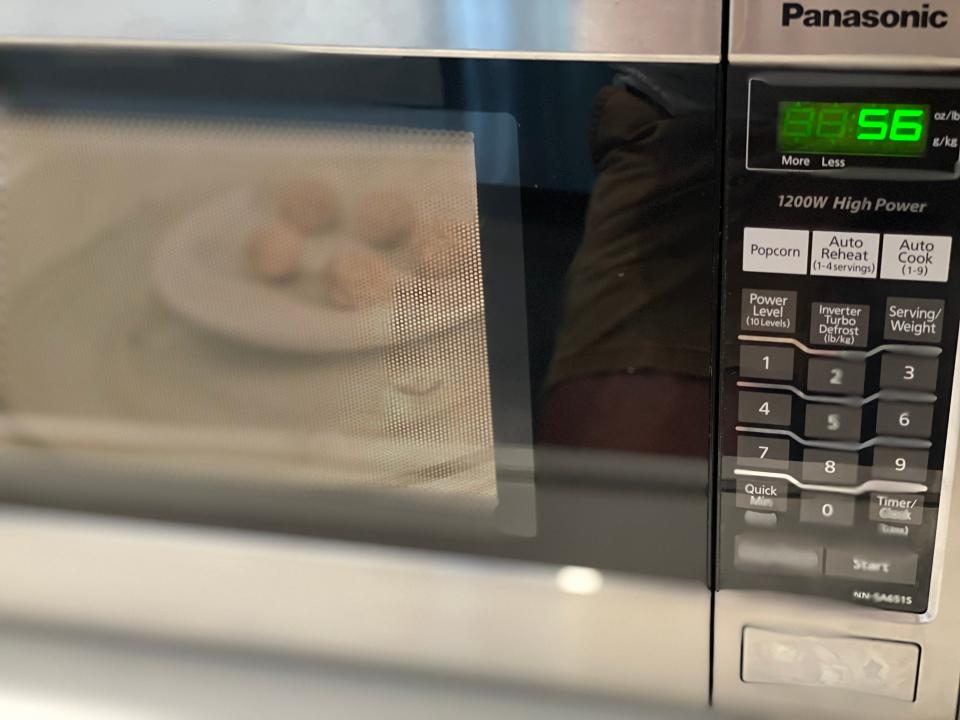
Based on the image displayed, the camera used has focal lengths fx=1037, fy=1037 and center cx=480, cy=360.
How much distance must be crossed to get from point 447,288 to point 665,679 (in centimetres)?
23

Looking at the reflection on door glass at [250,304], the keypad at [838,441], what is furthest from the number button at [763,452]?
the reflection on door glass at [250,304]

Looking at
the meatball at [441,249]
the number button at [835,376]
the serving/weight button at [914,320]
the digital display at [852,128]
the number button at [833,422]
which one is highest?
the digital display at [852,128]

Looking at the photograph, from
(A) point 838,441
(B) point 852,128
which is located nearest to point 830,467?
(A) point 838,441

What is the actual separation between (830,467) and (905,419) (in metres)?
0.04

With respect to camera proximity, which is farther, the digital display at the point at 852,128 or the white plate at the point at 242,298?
the white plate at the point at 242,298

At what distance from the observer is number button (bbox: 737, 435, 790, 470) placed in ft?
1.45

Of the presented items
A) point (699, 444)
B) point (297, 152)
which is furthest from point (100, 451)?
point (699, 444)

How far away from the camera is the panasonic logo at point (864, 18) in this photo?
0.36 metres

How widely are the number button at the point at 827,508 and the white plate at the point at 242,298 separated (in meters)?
0.17

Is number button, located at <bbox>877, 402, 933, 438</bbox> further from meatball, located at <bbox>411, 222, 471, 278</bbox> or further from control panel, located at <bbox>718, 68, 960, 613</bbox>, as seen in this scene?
meatball, located at <bbox>411, 222, 471, 278</bbox>

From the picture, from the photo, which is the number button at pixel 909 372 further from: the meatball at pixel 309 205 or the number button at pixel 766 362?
the meatball at pixel 309 205

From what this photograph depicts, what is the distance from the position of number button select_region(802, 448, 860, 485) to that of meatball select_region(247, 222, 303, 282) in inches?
9.5

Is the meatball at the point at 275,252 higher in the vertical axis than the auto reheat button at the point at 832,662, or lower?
higher

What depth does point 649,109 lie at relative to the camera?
0.40 metres
